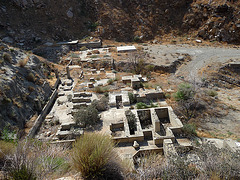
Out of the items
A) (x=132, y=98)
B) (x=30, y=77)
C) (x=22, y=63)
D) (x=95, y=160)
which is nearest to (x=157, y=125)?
(x=132, y=98)

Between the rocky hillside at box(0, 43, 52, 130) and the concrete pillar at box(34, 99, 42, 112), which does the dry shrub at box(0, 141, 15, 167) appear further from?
the concrete pillar at box(34, 99, 42, 112)

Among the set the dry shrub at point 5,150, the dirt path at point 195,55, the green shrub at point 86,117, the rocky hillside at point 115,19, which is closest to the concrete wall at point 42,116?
the green shrub at point 86,117

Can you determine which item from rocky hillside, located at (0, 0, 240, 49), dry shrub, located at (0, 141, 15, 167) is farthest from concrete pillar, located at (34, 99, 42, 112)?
rocky hillside, located at (0, 0, 240, 49)

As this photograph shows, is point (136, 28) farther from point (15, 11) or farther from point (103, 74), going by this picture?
point (15, 11)

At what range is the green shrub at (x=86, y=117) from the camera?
1048 cm

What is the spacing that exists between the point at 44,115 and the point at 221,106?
39.7 feet

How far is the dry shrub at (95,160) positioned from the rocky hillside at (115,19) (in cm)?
2284

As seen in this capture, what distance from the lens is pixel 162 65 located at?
2022 centimetres

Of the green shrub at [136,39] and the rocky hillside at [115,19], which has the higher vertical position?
the rocky hillside at [115,19]

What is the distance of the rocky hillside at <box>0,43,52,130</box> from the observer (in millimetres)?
10203

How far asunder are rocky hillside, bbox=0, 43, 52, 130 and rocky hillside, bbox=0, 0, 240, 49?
430 inches

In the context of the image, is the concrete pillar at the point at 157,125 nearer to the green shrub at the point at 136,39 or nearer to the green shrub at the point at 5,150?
the green shrub at the point at 5,150

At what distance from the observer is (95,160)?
4.91 metres

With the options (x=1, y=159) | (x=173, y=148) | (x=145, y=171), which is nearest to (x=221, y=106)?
(x=173, y=148)
